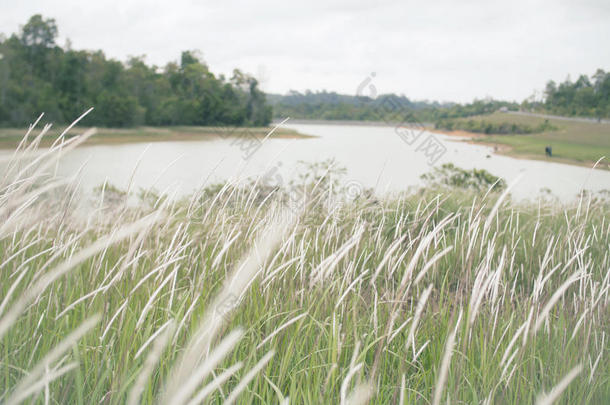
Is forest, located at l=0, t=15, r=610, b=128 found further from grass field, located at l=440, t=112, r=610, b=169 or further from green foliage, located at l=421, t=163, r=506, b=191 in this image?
green foliage, located at l=421, t=163, r=506, b=191

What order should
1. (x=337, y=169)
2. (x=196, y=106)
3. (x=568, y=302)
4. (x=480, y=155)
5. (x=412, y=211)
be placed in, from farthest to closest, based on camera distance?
(x=196, y=106) < (x=480, y=155) < (x=337, y=169) < (x=412, y=211) < (x=568, y=302)

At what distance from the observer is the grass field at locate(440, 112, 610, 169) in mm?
14609

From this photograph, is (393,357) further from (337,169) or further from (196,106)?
(196,106)

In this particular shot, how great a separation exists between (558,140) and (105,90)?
94.2ft

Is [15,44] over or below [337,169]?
over

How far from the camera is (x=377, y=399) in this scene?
155 centimetres

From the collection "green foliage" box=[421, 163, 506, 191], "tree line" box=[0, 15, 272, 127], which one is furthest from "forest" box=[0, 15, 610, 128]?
"green foliage" box=[421, 163, 506, 191]

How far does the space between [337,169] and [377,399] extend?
4862 millimetres

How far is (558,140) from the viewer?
1878cm

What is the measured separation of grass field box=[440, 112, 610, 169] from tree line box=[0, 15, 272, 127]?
13647mm

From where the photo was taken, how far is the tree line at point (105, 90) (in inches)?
936

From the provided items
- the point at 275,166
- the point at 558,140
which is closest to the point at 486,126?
the point at 558,140

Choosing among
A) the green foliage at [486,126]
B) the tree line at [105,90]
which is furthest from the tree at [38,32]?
the green foliage at [486,126]

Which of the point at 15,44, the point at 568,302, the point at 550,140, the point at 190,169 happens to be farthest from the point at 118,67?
the point at 568,302
